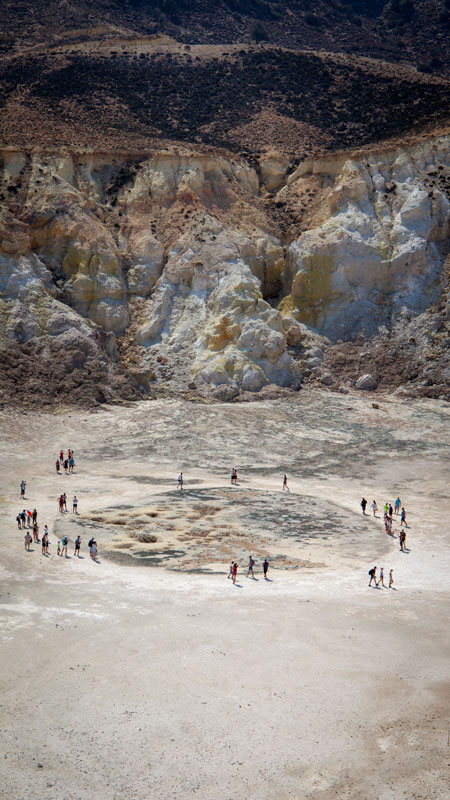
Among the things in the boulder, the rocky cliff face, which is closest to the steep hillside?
the rocky cliff face

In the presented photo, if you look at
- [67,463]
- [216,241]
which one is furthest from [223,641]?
[216,241]

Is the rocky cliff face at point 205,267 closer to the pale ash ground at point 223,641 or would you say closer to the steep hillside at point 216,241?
the steep hillside at point 216,241

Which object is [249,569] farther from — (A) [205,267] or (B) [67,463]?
(A) [205,267]

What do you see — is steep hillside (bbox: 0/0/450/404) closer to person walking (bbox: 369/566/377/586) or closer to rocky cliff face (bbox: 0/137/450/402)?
rocky cliff face (bbox: 0/137/450/402)

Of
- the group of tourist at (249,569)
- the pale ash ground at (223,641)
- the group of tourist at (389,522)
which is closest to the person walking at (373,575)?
the group of tourist at (389,522)

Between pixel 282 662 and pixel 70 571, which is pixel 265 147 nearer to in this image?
pixel 70 571

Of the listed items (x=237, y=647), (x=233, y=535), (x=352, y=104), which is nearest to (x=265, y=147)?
(x=352, y=104)
